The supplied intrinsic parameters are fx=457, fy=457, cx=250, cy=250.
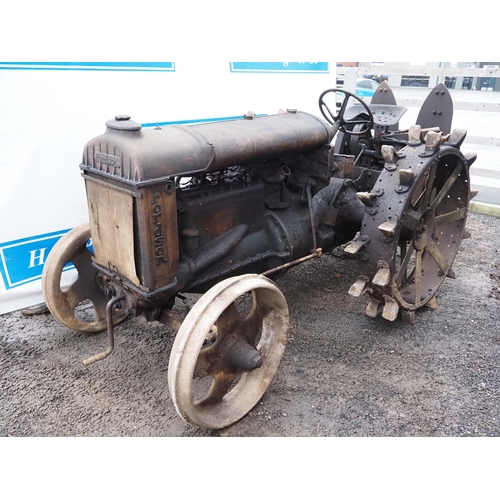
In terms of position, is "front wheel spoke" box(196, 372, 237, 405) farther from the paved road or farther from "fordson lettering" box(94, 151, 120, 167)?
the paved road

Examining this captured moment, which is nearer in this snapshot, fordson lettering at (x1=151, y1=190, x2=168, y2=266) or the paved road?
fordson lettering at (x1=151, y1=190, x2=168, y2=266)

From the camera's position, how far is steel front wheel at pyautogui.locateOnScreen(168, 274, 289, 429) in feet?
5.98

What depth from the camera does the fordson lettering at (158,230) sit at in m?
2.00

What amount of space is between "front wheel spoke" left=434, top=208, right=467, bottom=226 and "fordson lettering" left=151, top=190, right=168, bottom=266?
1.84m

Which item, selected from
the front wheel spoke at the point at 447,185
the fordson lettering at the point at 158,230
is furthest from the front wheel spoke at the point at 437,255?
the fordson lettering at the point at 158,230

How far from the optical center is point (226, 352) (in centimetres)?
215

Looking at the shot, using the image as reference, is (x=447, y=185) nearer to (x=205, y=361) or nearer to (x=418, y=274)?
(x=418, y=274)

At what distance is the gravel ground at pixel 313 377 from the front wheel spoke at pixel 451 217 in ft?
2.02

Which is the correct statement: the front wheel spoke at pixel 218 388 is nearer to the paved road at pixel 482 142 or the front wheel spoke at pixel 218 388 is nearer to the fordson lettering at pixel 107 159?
the fordson lettering at pixel 107 159

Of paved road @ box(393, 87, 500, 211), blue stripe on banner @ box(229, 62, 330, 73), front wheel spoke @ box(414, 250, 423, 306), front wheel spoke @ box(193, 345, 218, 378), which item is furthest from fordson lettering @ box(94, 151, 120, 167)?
paved road @ box(393, 87, 500, 211)

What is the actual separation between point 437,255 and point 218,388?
182 centimetres
